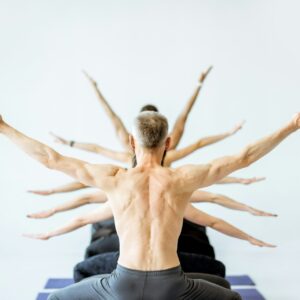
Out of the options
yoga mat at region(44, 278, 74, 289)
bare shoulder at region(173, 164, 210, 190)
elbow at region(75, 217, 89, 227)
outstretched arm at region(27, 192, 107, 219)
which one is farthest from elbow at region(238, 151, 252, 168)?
yoga mat at region(44, 278, 74, 289)

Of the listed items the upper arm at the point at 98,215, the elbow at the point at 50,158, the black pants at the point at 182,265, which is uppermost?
the elbow at the point at 50,158

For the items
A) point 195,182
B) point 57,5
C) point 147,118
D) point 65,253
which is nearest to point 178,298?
point 195,182

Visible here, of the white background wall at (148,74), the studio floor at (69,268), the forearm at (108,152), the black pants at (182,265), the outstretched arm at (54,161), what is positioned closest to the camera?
the outstretched arm at (54,161)

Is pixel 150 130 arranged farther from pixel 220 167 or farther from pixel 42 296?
pixel 42 296

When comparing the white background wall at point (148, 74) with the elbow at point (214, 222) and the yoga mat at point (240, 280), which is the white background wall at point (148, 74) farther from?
the elbow at point (214, 222)

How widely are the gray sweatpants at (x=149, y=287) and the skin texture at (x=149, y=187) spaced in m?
0.04

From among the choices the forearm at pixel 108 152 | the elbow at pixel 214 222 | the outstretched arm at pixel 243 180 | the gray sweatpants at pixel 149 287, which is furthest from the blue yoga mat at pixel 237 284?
the gray sweatpants at pixel 149 287

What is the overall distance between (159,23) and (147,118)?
13.8 feet

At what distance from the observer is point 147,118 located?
245 centimetres

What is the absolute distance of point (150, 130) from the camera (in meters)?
2.41

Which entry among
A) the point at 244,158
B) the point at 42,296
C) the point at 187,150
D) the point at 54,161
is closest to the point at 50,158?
the point at 54,161

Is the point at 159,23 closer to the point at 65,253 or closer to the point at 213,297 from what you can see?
the point at 65,253

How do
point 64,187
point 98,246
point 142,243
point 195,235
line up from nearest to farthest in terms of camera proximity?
point 142,243 → point 98,246 → point 195,235 → point 64,187

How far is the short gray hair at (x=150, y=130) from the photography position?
2.41m
